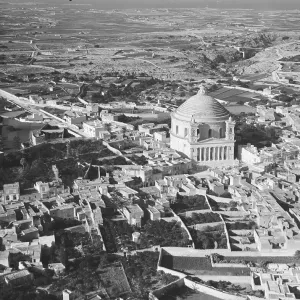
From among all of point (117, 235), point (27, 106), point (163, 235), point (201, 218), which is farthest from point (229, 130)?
point (27, 106)

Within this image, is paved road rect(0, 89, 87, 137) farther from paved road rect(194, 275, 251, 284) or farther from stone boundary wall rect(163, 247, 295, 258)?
paved road rect(194, 275, 251, 284)

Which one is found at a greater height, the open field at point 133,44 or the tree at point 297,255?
the open field at point 133,44

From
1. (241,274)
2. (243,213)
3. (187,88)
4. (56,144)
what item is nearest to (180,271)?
(241,274)

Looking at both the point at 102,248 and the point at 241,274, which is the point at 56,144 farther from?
the point at 241,274

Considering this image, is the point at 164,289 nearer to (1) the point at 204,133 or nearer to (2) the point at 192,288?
(2) the point at 192,288

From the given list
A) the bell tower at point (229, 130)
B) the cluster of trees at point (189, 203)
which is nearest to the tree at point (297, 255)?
the cluster of trees at point (189, 203)

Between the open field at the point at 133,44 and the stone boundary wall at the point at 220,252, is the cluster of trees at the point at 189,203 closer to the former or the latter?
the stone boundary wall at the point at 220,252
